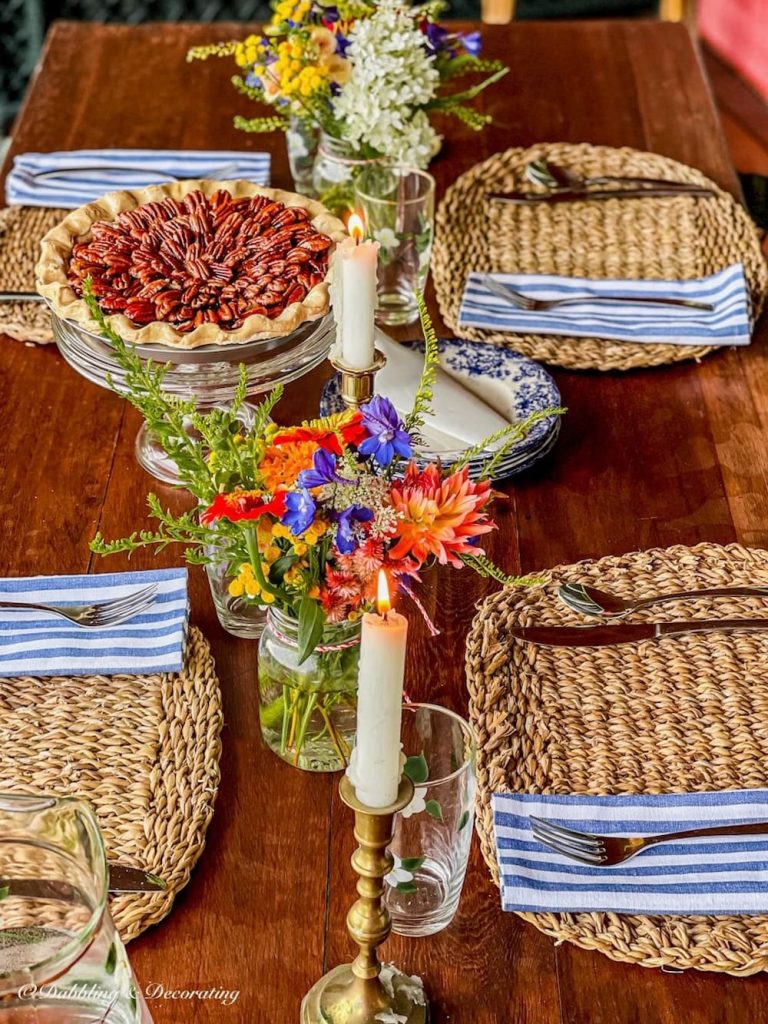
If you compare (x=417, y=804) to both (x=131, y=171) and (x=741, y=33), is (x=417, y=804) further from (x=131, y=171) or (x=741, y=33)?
(x=741, y=33)

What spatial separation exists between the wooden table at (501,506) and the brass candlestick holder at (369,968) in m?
0.03

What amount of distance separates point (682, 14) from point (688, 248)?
2.43 m

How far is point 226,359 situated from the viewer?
1.21m

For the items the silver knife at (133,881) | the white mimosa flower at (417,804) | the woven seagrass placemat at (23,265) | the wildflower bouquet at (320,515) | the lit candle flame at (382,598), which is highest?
the lit candle flame at (382,598)

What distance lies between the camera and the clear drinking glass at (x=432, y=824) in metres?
0.82

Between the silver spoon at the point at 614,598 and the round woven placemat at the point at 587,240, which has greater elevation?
the silver spoon at the point at 614,598

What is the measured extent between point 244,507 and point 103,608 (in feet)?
1.12

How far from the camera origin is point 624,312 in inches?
58.6

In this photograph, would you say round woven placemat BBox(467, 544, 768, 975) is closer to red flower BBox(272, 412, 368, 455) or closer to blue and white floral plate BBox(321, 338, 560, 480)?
blue and white floral plate BBox(321, 338, 560, 480)

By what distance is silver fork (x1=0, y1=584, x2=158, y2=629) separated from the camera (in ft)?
3.61

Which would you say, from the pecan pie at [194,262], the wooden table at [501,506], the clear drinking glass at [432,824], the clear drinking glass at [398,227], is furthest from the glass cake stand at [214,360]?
the clear drinking glass at [432,824]

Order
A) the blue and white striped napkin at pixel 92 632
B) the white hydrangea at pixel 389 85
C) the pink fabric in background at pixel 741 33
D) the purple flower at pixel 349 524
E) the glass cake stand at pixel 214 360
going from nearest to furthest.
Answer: the purple flower at pixel 349 524 → the blue and white striped napkin at pixel 92 632 → the glass cake stand at pixel 214 360 → the white hydrangea at pixel 389 85 → the pink fabric in background at pixel 741 33

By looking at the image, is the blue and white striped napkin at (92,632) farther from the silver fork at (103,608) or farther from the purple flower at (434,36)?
the purple flower at (434,36)

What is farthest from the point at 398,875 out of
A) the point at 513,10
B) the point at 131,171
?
the point at 513,10
